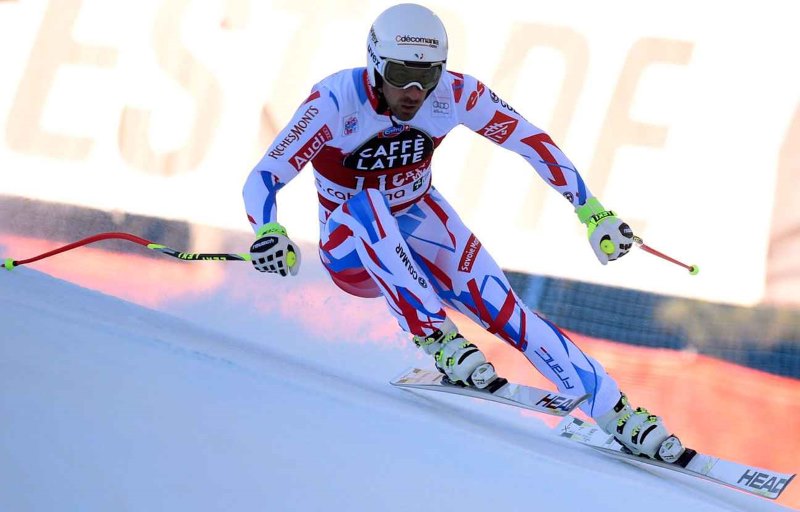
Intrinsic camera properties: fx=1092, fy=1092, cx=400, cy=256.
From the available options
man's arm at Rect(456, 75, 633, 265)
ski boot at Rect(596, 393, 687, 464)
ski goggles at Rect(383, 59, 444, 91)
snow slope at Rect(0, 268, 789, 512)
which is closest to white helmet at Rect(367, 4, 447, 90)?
ski goggles at Rect(383, 59, 444, 91)

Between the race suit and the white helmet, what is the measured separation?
0.20 m

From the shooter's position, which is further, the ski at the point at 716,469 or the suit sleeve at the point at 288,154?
the suit sleeve at the point at 288,154

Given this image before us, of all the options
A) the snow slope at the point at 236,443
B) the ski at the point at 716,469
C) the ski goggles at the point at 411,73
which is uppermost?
the ski goggles at the point at 411,73

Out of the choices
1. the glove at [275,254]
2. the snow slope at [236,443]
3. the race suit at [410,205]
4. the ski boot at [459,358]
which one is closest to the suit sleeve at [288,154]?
the race suit at [410,205]

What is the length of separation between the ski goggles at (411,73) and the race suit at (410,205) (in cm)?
17

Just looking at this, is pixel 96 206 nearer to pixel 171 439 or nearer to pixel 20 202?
pixel 20 202

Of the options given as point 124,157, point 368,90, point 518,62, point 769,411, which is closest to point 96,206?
point 124,157

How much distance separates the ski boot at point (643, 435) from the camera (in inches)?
148

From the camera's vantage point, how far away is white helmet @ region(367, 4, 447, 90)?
369cm

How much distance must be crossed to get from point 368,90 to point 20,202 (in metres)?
3.70

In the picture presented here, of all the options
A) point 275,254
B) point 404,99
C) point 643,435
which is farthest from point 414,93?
point 643,435

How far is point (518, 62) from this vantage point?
6.61 metres

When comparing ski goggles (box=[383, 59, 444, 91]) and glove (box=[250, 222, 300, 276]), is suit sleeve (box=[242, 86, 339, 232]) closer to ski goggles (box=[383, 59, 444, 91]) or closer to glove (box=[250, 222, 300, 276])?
glove (box=[250, 222, 300, 276])

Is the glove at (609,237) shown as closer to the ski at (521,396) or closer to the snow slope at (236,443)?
the ski at (521,396)
